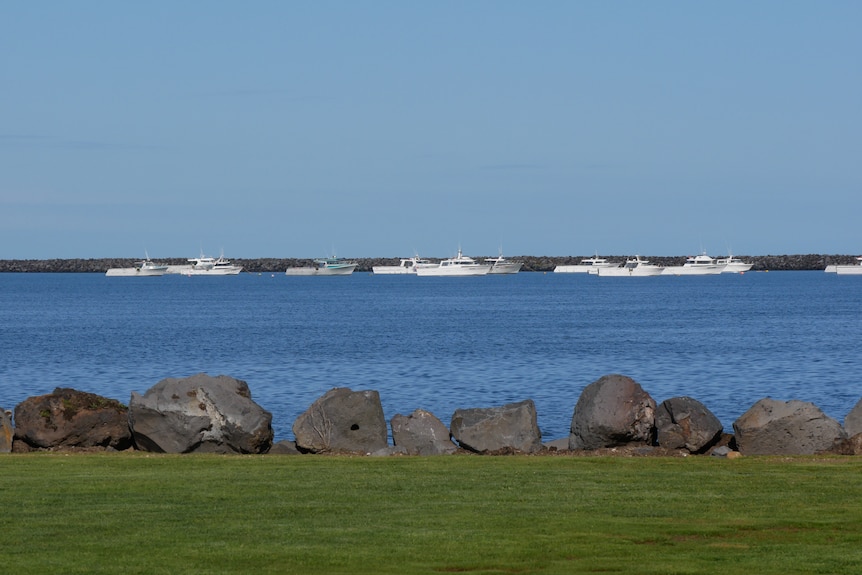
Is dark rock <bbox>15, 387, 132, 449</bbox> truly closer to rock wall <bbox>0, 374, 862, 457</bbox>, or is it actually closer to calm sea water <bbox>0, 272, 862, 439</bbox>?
rock wall <bbox>0, 374, 862, 457</bbox>

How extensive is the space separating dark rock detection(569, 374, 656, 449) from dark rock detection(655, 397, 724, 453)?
182mm

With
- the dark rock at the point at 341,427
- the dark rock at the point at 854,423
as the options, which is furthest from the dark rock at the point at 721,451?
the dark rock at the point at 341,427

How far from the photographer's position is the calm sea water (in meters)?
40.3

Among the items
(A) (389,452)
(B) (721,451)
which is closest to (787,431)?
(B) (721,451)

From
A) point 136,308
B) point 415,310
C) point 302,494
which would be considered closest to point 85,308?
point 136,308

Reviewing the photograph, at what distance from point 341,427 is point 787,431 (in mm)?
6511

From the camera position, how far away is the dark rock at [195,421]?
18297 mm

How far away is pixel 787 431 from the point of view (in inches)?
709

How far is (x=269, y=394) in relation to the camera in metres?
40.1

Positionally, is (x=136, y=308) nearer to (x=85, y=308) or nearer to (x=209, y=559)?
(x=85, y=308)

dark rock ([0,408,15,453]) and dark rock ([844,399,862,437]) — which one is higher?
dark rock ([844,399,862,437])

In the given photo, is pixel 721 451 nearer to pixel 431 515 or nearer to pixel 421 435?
pixel 421 435

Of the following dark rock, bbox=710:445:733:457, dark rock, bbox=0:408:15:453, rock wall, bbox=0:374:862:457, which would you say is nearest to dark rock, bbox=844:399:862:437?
rock wall, bbox=0:374:862:457

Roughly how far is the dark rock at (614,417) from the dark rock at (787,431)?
4.46ft
